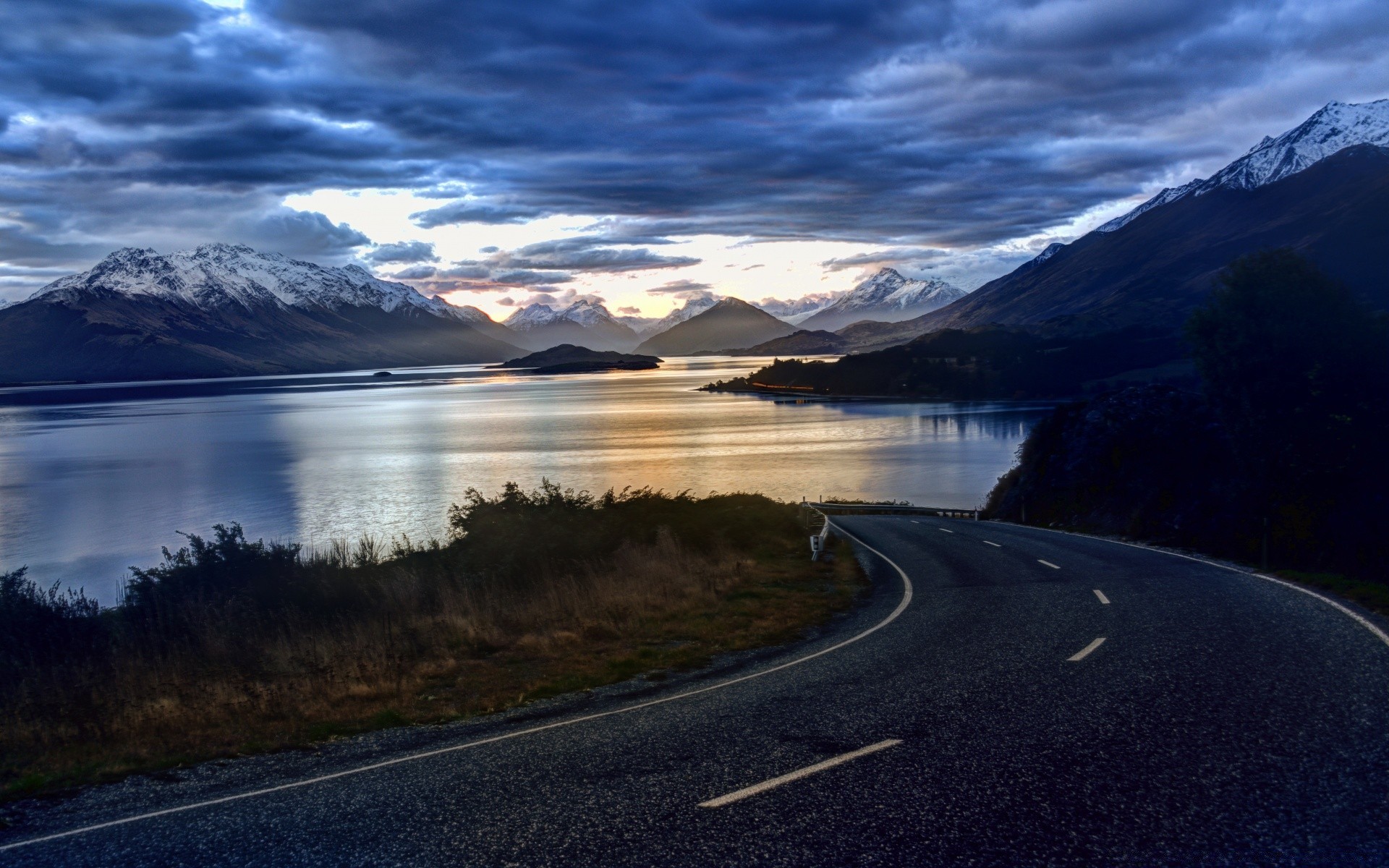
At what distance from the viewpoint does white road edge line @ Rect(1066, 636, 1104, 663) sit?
1361 cm

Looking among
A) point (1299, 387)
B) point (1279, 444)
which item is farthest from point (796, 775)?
point (1299, 387)

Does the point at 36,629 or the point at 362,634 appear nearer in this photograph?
the point at 362,634

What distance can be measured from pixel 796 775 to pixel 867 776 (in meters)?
0.72

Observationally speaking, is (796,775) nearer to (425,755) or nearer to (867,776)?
(867,776)

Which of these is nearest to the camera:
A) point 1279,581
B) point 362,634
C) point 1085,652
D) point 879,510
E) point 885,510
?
point 1085,652

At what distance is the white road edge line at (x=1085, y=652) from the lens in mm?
13609

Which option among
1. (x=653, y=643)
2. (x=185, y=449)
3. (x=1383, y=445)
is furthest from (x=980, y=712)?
(x=185, y=449)

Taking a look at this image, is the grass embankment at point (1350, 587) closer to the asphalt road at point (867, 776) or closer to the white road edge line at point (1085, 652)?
the asphalt road at point (867, 776)

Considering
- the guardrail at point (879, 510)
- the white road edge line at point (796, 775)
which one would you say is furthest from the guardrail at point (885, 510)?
the white road edge line at point (796, 775)

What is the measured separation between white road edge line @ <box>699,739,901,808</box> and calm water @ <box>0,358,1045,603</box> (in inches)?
1488

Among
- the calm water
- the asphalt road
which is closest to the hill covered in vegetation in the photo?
the asphalt road

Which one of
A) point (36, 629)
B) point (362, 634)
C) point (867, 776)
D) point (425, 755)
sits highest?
point (867, 776)

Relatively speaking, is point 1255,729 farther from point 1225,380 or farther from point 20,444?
point 20,444

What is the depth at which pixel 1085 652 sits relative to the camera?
14.0 meters
